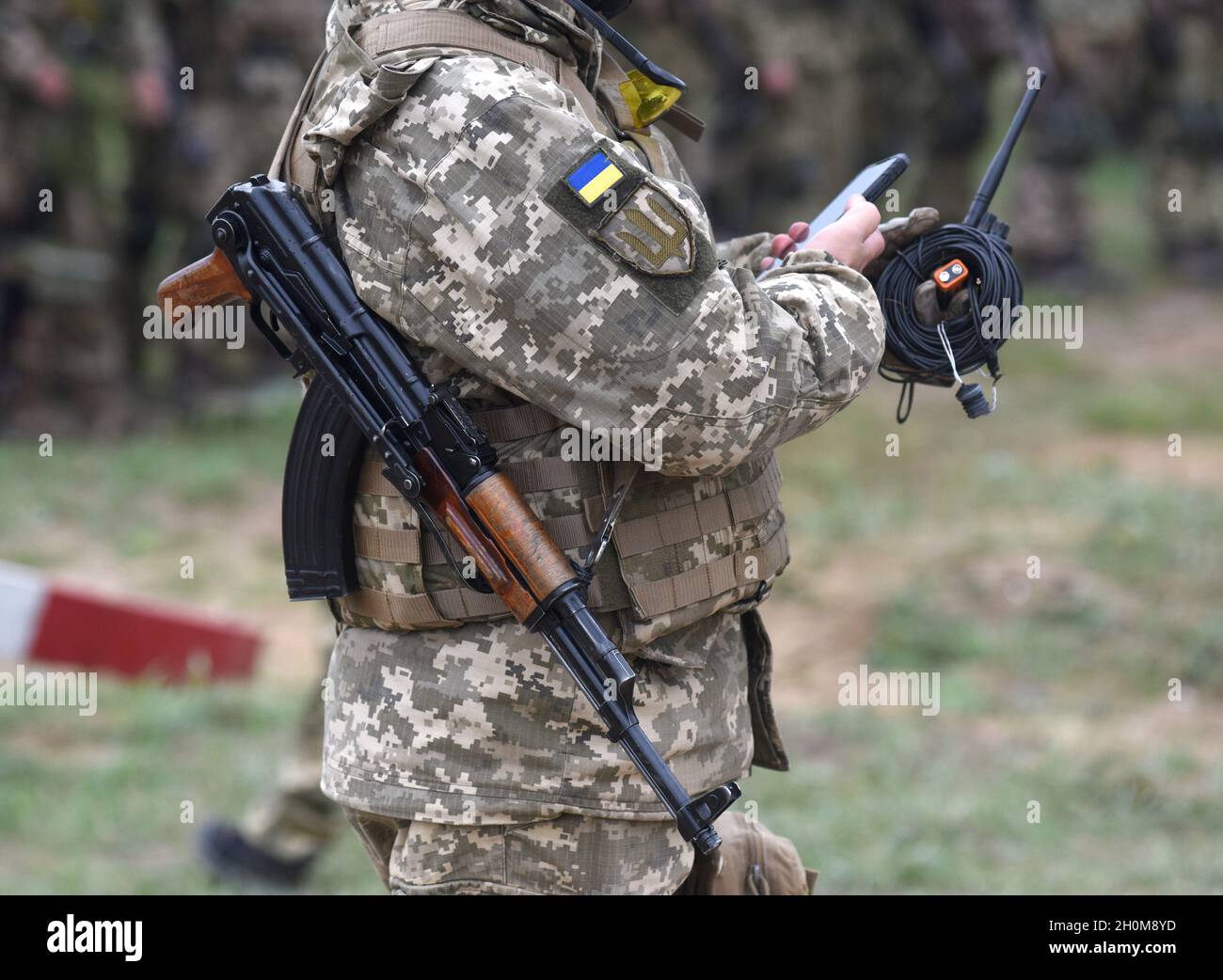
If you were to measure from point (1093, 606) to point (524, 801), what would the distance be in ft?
12.1

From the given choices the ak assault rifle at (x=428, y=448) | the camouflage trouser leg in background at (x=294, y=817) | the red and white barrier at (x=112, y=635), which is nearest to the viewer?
the ak assault rifle at (x=428, y=448)

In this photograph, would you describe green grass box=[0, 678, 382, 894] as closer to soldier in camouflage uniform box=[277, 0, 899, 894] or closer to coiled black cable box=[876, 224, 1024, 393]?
soldier in camouflage uniform box=[277, 0, 899, 894]

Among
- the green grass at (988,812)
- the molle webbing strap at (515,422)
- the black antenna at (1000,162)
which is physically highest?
the black antenna at (1000,162)

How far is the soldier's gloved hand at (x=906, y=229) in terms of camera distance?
2.34 meters

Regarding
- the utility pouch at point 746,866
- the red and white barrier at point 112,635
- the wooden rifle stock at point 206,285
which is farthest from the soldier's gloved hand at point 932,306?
the red and white barrier at point 112,635

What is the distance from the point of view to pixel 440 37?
2002mm

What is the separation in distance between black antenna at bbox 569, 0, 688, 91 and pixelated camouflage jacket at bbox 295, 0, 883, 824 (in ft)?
0.10

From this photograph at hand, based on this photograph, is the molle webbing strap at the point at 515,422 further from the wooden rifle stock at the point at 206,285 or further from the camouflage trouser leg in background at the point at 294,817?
the camouflage trouser leg in background at the point at 294,817

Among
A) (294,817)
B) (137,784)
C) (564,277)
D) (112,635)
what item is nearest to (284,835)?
(294,817)

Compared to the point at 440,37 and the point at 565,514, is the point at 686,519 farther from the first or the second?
the point at 440,37

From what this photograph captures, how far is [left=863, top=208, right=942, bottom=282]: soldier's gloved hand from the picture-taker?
2340 millimetres

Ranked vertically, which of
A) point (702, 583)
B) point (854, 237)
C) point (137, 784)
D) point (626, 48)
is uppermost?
point (626, 48)

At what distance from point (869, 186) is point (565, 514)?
704 mm

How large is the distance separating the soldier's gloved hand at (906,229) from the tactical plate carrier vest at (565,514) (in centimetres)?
35
